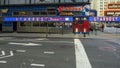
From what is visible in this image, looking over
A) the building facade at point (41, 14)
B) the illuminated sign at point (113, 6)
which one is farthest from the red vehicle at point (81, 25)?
the illuminated sign at point (113, 6)

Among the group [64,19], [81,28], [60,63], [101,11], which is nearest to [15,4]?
[64,19]

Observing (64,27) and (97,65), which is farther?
(64,27)

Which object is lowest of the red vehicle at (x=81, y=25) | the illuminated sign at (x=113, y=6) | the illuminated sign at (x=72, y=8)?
the red vehicle at (x=81, y=25)

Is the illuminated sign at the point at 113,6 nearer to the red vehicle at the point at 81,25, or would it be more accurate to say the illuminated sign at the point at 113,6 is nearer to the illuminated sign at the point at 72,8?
the illuminated sign at the point at 72,8

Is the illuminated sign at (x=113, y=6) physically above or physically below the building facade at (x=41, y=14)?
above

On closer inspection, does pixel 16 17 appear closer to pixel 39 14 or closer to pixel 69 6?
pixel 39 14

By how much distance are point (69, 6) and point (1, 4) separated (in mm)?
12425

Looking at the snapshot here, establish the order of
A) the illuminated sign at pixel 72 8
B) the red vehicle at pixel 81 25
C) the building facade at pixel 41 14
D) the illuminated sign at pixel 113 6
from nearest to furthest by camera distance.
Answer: the red vehicle at pixel 81 25 → the illuminated sign at pixel 72 8 → the building facade at pixel 41 14 → the illuminated sign at pixel 113 6

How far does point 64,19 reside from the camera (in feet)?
124

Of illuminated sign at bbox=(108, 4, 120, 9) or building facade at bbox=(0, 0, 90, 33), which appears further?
illuminated sign at bbox=(108, 4, 120, 9)

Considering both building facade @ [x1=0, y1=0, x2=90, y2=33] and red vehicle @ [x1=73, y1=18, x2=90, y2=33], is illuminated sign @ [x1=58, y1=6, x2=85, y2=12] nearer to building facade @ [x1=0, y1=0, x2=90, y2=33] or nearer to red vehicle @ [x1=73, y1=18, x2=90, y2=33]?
building facade @ [x1=0, y1=0, x2=90, y2=33]

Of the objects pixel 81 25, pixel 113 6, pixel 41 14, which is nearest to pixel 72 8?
pixel 81 25

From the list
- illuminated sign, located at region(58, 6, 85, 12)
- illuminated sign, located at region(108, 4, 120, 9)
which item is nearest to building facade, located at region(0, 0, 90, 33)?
illuminated sign, located at region(58, 6, 85, 12)

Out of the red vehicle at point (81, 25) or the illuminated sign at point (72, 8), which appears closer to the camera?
the red vehicle at point (81, 25)
